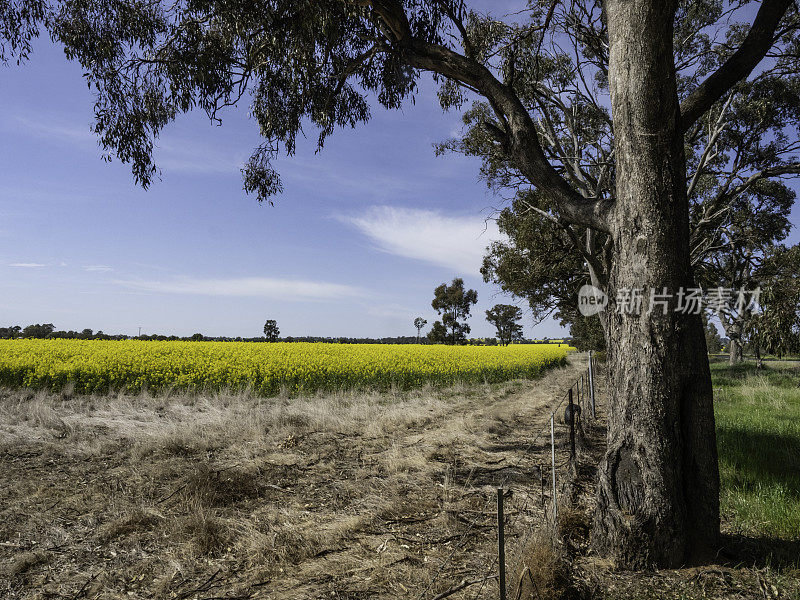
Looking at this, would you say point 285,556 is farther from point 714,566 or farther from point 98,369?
point 98,369

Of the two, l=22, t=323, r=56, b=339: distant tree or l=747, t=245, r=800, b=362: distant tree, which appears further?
l=22, t=323, r=56, b=339: distant tree

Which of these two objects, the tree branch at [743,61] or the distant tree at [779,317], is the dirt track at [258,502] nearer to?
the tree branch at [743,61]

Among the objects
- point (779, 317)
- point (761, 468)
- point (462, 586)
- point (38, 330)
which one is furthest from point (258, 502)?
point (38, 330)

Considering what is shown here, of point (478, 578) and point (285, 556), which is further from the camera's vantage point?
point (285, 556)

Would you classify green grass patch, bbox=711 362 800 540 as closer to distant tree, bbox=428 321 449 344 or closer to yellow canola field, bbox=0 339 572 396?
yellow canola field, bbox=0 339 572 396

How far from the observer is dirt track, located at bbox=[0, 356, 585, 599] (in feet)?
11.0

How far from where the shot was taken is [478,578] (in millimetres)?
3078

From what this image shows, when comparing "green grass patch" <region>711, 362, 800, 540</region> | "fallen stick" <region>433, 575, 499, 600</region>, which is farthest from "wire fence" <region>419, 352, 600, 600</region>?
"green grass patch" <region>711, 362, 800, 540</region>

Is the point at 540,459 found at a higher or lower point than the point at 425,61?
lower

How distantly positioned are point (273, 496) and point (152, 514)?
113 centimetres

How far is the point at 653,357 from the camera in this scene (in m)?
3.39

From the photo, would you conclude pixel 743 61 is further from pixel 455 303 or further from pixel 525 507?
pixel 455 303

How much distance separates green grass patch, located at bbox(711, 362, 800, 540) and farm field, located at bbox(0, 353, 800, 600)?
0.02 metres

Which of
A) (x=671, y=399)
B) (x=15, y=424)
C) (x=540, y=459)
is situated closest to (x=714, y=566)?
(x=671, y=399)
